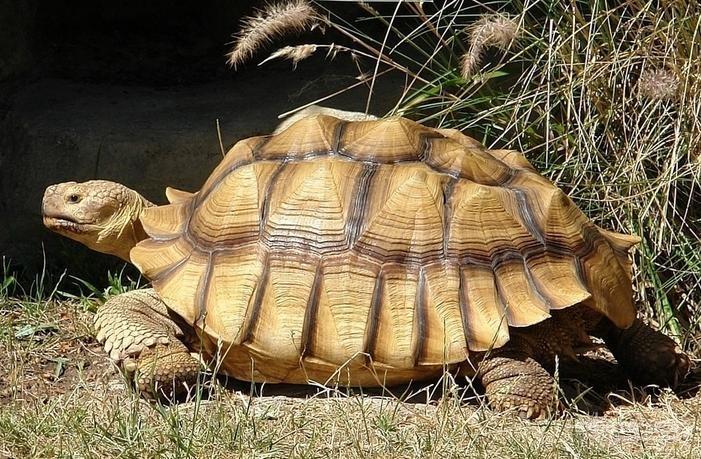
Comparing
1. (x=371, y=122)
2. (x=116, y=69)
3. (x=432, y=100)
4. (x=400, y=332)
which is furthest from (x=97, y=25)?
(x=400, y=332)

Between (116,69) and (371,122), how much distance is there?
2.59 metres

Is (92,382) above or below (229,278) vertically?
below

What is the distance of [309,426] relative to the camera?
132 inches

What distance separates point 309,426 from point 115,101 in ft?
8.76

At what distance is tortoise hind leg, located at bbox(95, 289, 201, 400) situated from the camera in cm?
368

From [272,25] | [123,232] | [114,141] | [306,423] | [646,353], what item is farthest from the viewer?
[114,141]

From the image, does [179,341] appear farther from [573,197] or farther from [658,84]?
[658,84]

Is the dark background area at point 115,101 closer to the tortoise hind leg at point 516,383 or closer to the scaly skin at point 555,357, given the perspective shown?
the scaly skin at point 555,357

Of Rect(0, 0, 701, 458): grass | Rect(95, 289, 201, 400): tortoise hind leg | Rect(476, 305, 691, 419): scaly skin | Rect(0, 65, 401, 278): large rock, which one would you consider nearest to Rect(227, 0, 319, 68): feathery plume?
Rect(0, 0, 701, 458): grass

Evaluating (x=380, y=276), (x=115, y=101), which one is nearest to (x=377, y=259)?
(x=380, y=276)

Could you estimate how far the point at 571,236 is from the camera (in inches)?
148

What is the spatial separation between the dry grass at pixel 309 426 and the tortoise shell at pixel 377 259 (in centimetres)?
19

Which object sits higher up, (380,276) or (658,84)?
(658,84)

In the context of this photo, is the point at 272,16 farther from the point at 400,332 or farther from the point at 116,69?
the point at 116,69
